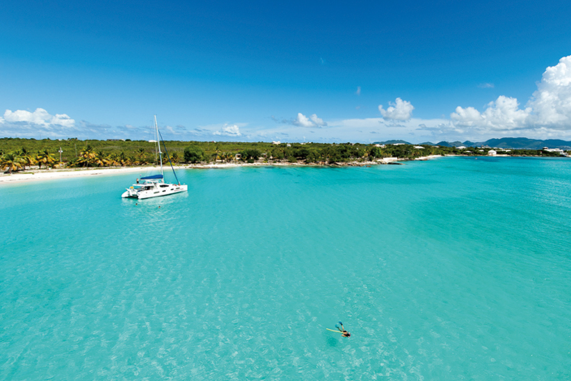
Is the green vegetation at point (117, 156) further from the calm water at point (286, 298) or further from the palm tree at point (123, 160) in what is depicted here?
the calm water at point (286, 298)

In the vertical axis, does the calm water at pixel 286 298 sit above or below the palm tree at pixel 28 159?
below

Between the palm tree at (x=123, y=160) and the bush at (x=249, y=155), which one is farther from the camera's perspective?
the bush at (x=249, y=155)

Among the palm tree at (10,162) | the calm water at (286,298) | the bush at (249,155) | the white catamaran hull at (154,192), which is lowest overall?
the calm water at (286,298)

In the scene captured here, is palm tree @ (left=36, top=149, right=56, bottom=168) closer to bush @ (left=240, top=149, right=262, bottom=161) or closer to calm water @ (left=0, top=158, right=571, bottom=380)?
calm water @ (left=0, top=158, right=571, bottom=380)

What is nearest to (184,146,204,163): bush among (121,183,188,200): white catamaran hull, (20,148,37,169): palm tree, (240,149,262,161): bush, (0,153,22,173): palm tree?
(240,149,262,161): bush

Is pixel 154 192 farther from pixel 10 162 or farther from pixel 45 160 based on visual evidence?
pixel 45 160

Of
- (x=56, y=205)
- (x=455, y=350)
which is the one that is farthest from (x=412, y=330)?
(x=56, y=205)

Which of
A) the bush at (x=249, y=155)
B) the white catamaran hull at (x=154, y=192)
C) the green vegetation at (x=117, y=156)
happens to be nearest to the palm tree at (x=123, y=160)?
the green vegetation at (x=117, y=156)
